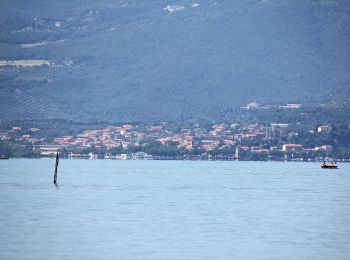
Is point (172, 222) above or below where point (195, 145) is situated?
below

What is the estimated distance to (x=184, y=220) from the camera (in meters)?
53.6

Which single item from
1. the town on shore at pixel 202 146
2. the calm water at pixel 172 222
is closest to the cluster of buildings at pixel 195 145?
the town on shore at pixel 202 146

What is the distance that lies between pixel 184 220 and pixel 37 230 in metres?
6.99

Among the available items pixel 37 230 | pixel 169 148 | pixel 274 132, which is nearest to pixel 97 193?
pixel 37 230

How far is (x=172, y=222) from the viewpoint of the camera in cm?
5275

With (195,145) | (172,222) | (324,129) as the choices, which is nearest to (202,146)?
(195,145)

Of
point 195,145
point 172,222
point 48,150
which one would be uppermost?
point 195,145

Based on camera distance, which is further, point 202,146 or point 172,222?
point 202,146

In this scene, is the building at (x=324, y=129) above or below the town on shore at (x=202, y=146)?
above

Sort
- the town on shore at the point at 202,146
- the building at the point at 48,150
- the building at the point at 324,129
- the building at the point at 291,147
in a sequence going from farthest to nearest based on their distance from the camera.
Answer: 1. the building at the point at 324,129
2. the building at the point at 291,147
3. the town on shore at the point at 202,146
4. the building at the point at 48,150

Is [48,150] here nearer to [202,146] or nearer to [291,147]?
[202,146]

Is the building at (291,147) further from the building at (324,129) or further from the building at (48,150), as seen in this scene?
the building at (48,150)

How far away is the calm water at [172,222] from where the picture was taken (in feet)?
143

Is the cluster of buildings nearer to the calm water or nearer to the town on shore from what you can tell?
the town on shore
